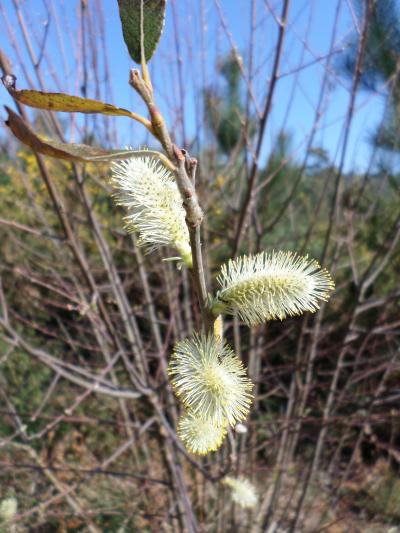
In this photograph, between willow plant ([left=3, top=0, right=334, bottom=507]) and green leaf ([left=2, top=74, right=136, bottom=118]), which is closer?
green leaf ([left=2, top=74, right=136, bottom=118])

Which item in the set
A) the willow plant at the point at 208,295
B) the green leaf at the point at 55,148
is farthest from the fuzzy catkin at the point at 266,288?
the green leaf at the point at 55,148

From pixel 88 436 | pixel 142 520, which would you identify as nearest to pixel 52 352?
pixel 88 436

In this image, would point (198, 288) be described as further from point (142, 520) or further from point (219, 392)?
point (142, 520)

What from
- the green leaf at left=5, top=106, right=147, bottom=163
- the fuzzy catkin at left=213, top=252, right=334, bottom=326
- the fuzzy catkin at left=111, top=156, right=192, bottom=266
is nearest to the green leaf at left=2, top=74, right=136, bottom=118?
the green leaf at left=5, top=106, right=147, bottom=163

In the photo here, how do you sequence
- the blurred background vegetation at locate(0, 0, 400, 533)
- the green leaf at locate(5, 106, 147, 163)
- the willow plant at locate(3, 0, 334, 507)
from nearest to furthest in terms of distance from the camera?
the green leaf at locate(5, 106, 147, 163) < the willow plant at locate(3, 0, 334, 507) < the blurred background vegetation at locate(0, 0, 400, 533)

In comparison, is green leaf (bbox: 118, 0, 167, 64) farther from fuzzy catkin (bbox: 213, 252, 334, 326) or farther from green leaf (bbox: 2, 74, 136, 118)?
fuzzy catkin (bbox: 213, 252, 334, 326)

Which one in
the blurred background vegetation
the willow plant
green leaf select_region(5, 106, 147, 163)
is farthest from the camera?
the blurred background vegetation
